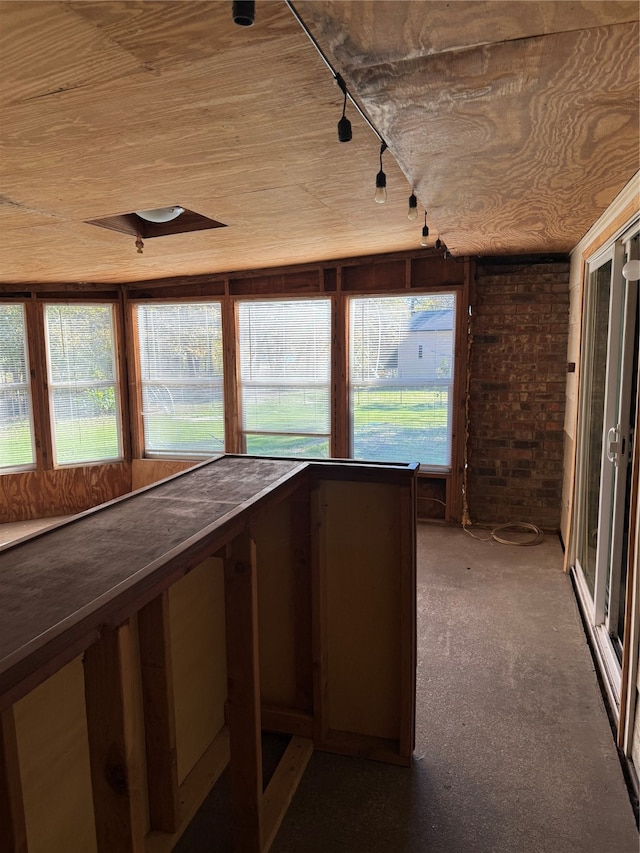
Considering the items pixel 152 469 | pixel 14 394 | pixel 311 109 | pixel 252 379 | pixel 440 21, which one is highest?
pixel 311 109

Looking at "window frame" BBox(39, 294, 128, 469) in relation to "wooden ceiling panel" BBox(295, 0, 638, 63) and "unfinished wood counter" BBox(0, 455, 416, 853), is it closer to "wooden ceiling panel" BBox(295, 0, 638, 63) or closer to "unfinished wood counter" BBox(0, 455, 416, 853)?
"unfinished wood counter" BBox(0, 455, 416, 853)

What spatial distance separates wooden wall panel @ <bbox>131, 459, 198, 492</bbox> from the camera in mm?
5844

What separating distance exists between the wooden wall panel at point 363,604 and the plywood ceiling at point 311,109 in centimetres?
134

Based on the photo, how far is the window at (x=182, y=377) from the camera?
5672 millimetres

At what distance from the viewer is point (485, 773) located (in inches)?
80.9

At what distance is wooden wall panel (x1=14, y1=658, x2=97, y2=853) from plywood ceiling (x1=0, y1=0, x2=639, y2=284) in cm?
161

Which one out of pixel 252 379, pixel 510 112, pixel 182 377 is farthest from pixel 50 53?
pixel 182 377

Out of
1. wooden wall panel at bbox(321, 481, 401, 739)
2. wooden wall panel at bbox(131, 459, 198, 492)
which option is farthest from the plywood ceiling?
wooden wall panel at bbox(131, 459, 198, 492)

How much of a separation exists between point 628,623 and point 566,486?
7.60ft

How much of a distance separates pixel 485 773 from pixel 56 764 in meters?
1.57

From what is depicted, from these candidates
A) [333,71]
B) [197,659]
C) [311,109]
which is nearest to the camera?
[333,71]

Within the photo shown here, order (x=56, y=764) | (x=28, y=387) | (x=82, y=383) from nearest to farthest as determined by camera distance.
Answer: (x=56, y=764), (x=28, y=387), (x=82, y=383)

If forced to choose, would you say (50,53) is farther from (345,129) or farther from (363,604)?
(363,604)

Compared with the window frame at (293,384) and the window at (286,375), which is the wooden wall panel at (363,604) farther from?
the window at (286,375)
